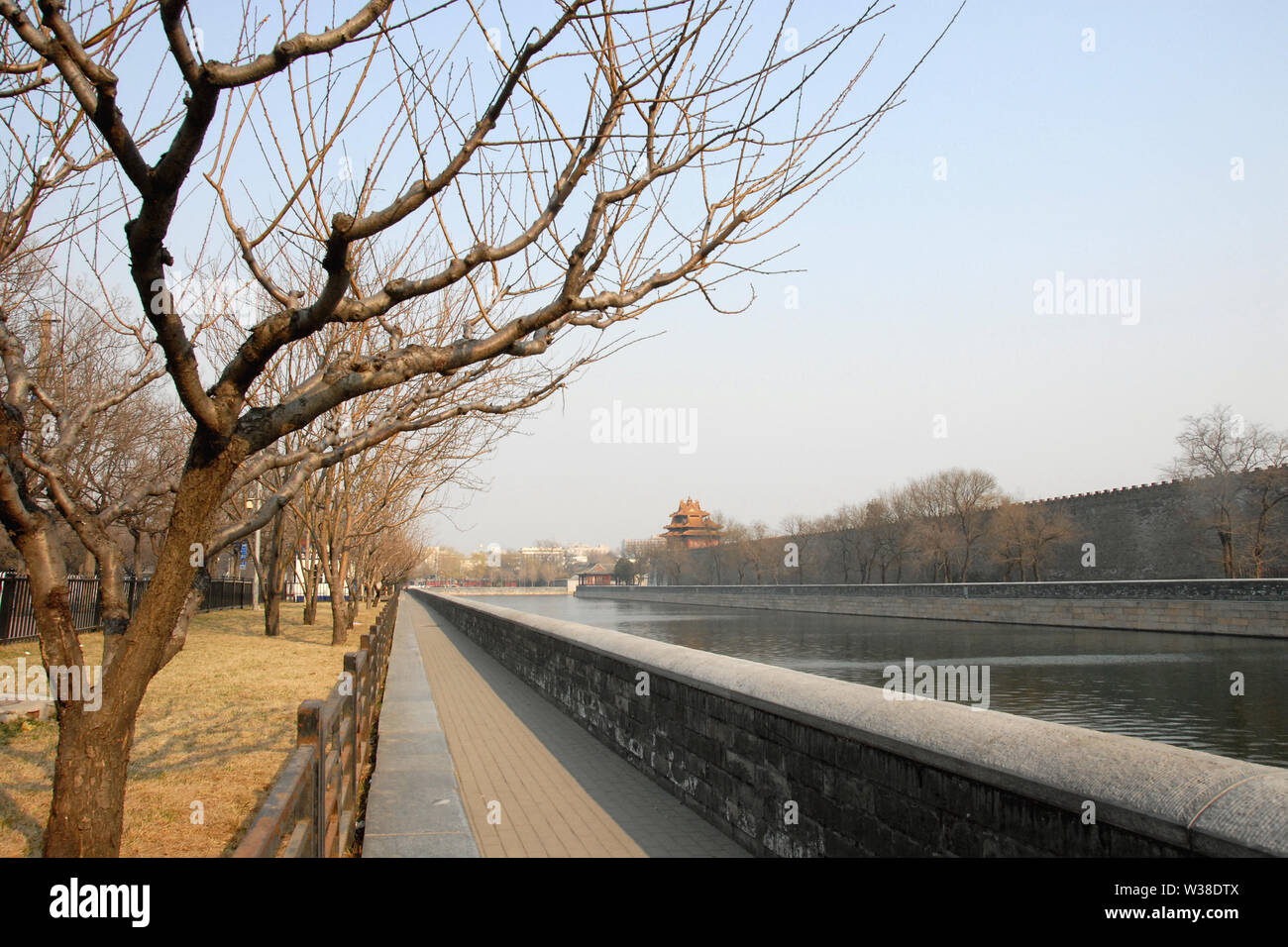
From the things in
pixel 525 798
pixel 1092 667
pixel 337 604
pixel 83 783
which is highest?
pixel 83 783

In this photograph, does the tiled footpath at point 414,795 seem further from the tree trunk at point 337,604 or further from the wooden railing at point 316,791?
the tree trunk at point 337,604

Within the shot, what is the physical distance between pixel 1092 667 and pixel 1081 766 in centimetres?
2112

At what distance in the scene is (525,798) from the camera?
7680 mm

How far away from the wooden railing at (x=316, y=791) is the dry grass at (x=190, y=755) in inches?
32.5

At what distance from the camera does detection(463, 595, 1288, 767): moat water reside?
14.2 metres

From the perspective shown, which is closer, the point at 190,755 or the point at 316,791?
the point at 316,791

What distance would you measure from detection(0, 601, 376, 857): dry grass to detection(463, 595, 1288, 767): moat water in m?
9.16

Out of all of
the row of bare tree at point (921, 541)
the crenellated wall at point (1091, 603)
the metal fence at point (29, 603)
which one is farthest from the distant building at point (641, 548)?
the metal fence at point (29, 603)

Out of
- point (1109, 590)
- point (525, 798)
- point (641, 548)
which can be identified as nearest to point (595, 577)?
point (641, 548)

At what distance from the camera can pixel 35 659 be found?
637 inches

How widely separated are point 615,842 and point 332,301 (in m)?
4.42

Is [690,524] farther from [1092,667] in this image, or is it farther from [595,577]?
[1092,667]

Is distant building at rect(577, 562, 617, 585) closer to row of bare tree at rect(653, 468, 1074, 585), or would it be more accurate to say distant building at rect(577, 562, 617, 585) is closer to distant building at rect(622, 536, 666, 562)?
distant building at rect(622, 536, 666, 562)
